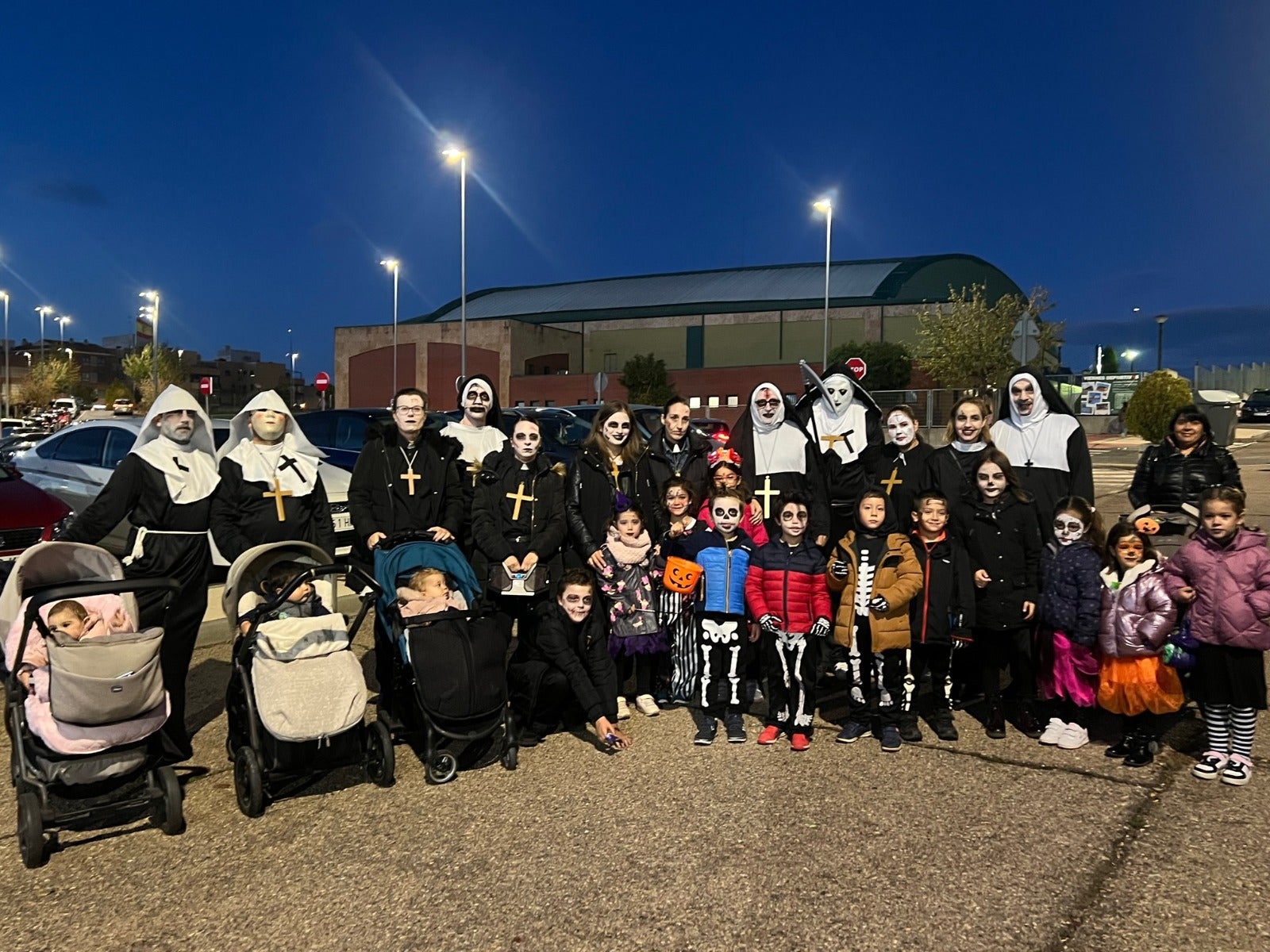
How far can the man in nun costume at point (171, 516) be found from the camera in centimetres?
453

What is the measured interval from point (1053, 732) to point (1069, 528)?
42.1 inches

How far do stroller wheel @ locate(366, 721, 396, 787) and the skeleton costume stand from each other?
8.87 ft

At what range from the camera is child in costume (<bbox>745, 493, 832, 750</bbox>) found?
504 centimetres

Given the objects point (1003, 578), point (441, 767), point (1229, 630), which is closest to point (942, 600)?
point (1003, 578)

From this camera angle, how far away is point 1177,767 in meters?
4.62

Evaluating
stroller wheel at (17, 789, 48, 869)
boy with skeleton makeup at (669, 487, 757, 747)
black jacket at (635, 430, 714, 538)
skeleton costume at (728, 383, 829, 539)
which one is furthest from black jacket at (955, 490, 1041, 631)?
stroller wheel at (17, 789, 48, 869)

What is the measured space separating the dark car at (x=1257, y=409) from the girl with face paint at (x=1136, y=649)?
46379 mm

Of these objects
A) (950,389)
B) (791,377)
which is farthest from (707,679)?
(791,377)

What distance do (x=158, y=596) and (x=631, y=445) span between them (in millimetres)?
2793

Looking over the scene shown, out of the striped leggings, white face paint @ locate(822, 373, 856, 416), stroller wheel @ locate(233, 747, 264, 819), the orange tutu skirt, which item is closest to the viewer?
stroller wheel @ locate(233, 747, 264, 819)

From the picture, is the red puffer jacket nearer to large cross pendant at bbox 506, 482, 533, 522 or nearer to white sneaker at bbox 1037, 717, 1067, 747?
white sneaker at bbox 1037, 717, 1067, 747

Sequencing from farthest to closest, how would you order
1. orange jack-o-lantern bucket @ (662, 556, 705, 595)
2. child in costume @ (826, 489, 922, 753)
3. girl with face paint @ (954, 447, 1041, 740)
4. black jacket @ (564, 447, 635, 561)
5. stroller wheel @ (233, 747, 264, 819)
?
1. black jacket @ (564, 447, 635, 561)
2. orange jack-o-lantern bucket @ (662, 556, 705, 595)
3. girl with face paint @ (954, 447, 1041, 740)
4. child in costume @ (826, 489, 922, 753)
5. stroller wheel @ (233, 747, 264, 819)

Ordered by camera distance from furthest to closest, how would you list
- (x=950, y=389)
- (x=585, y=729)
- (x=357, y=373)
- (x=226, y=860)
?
(x=357, y=373), (x=950, y=389), (x=585, y=729), (x=226, y=860)

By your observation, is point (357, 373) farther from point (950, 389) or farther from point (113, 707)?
point (113, 707)
